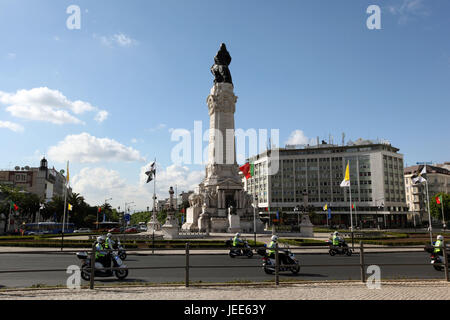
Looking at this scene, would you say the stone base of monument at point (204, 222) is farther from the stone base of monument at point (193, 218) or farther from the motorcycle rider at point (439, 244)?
the motorcycle rider at point (439, 244)

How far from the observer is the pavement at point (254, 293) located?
9.45 m

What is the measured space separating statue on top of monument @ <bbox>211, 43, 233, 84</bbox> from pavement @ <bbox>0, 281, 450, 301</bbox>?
5352 cm

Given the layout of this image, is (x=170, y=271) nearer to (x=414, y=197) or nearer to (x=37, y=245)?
(x=37, y=245)

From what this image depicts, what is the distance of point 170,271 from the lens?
15.2 meters

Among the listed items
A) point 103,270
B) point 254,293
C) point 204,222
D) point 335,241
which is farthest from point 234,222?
point 254,293

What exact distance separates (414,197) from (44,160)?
119445 mm

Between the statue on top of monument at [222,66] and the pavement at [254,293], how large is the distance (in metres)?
53.5

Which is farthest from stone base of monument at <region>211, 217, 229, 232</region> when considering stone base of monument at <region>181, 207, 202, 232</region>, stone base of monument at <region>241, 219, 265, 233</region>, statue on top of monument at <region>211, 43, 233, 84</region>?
statue on top of monument at <region>211, 43, 233, 84</region>

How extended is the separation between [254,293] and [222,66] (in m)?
56.7

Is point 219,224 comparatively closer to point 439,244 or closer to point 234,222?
point 234,222

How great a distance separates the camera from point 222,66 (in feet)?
206

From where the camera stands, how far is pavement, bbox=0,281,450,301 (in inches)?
372

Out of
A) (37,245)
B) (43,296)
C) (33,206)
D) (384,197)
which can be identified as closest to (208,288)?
(43,296)

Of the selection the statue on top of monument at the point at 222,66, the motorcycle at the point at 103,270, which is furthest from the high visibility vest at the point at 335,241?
the statue on top of monument at the point at 222,66
